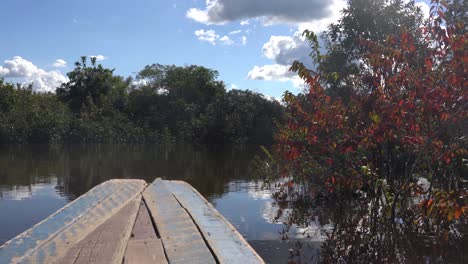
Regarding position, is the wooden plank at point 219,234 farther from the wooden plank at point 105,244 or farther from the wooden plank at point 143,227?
the wooden plank at point 105,244

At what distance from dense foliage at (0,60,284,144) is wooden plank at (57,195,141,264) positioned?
2926cm

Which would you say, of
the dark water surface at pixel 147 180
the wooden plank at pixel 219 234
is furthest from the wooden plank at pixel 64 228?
the dark water surface at pixel 147 180

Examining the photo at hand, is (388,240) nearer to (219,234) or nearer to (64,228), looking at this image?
(219,234)

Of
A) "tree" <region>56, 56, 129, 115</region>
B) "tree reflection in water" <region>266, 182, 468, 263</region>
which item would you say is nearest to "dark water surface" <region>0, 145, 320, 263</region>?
"tree reflection in water" <region>266, 182, 468, 263</region>

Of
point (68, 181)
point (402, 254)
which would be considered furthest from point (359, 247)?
point (68, 181)

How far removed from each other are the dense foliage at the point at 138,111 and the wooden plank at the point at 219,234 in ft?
93.8

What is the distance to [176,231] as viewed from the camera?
257 centimetres

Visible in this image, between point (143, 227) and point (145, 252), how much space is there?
546 mm

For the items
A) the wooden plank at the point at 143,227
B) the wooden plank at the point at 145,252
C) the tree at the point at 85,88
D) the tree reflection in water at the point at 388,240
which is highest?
the tree at the point at 85,88

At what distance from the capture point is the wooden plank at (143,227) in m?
2.54

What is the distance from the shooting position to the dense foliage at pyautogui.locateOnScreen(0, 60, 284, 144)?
31.7m

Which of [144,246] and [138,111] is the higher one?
[138,111]

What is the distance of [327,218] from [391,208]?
275 cm

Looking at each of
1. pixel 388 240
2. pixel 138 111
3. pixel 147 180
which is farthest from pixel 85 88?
pixel 388 240
